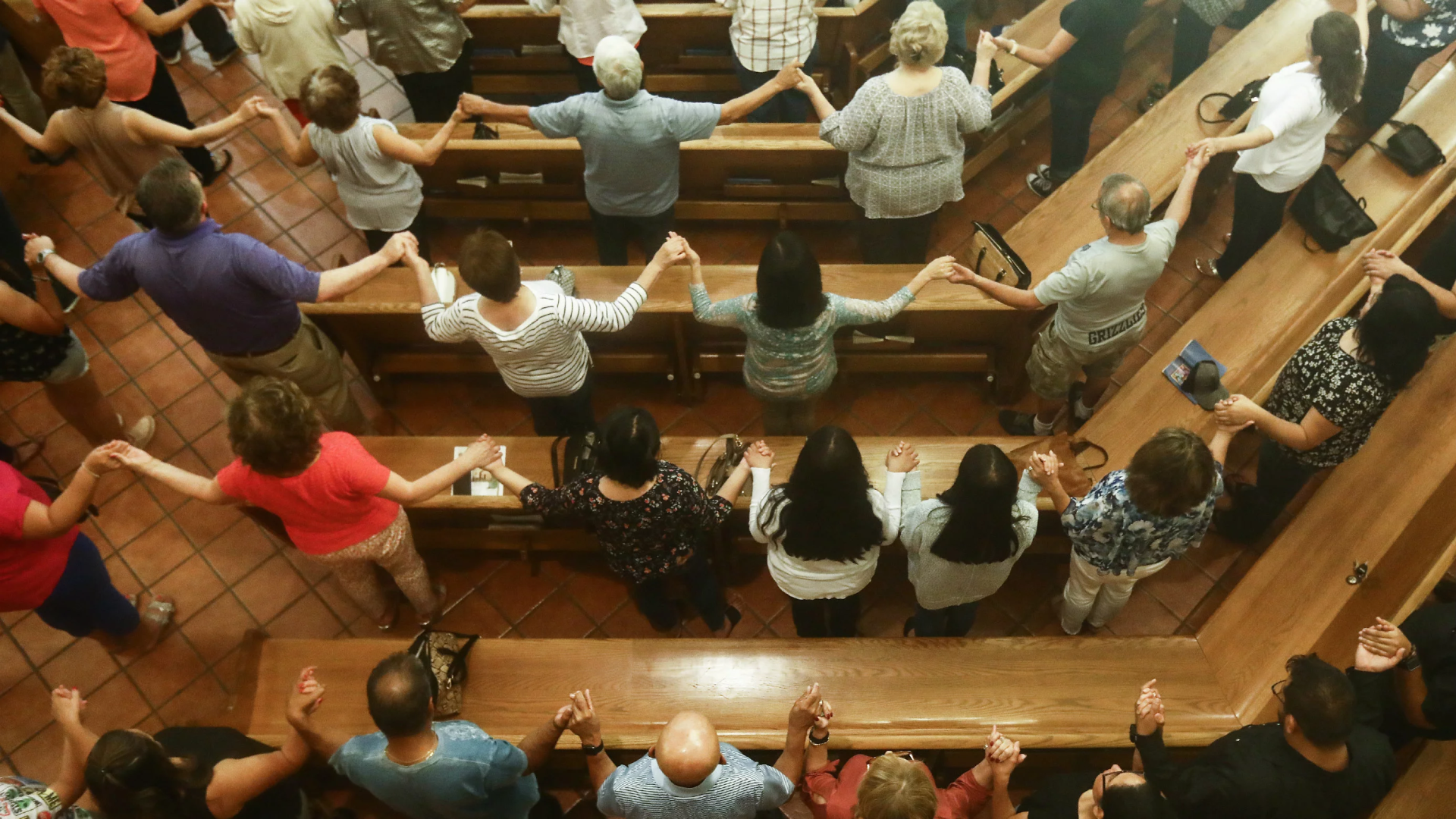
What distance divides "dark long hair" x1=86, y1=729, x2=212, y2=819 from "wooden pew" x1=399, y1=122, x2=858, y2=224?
292 cm

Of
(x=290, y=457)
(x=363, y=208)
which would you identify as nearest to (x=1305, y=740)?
(x=290, y=457)

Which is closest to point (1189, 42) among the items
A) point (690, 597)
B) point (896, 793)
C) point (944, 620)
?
point (944, 620)

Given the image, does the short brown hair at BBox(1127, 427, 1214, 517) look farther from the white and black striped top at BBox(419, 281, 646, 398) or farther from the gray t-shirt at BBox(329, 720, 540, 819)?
the gray t-shirt at BBox(329, 720, 540, 819)

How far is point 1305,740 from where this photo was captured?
242 cm

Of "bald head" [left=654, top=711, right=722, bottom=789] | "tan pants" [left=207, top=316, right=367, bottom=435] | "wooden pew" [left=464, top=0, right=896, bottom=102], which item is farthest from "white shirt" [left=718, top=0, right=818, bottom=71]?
"bald head" [left=654, top=711, right=722, bottom=789]

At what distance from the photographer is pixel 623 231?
13.8 ft

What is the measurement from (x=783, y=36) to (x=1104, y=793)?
353cm

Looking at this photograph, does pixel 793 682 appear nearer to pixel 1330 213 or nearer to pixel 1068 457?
pixel 1068 457

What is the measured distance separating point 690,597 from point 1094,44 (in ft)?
10.2

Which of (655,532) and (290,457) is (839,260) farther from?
(290,457)

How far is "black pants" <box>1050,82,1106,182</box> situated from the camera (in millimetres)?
4473

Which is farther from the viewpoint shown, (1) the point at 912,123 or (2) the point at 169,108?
(2) the point at 169,108

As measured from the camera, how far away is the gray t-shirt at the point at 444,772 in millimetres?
2414

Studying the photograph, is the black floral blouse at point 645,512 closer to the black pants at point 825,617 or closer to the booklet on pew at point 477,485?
the black pants at point 825,617
